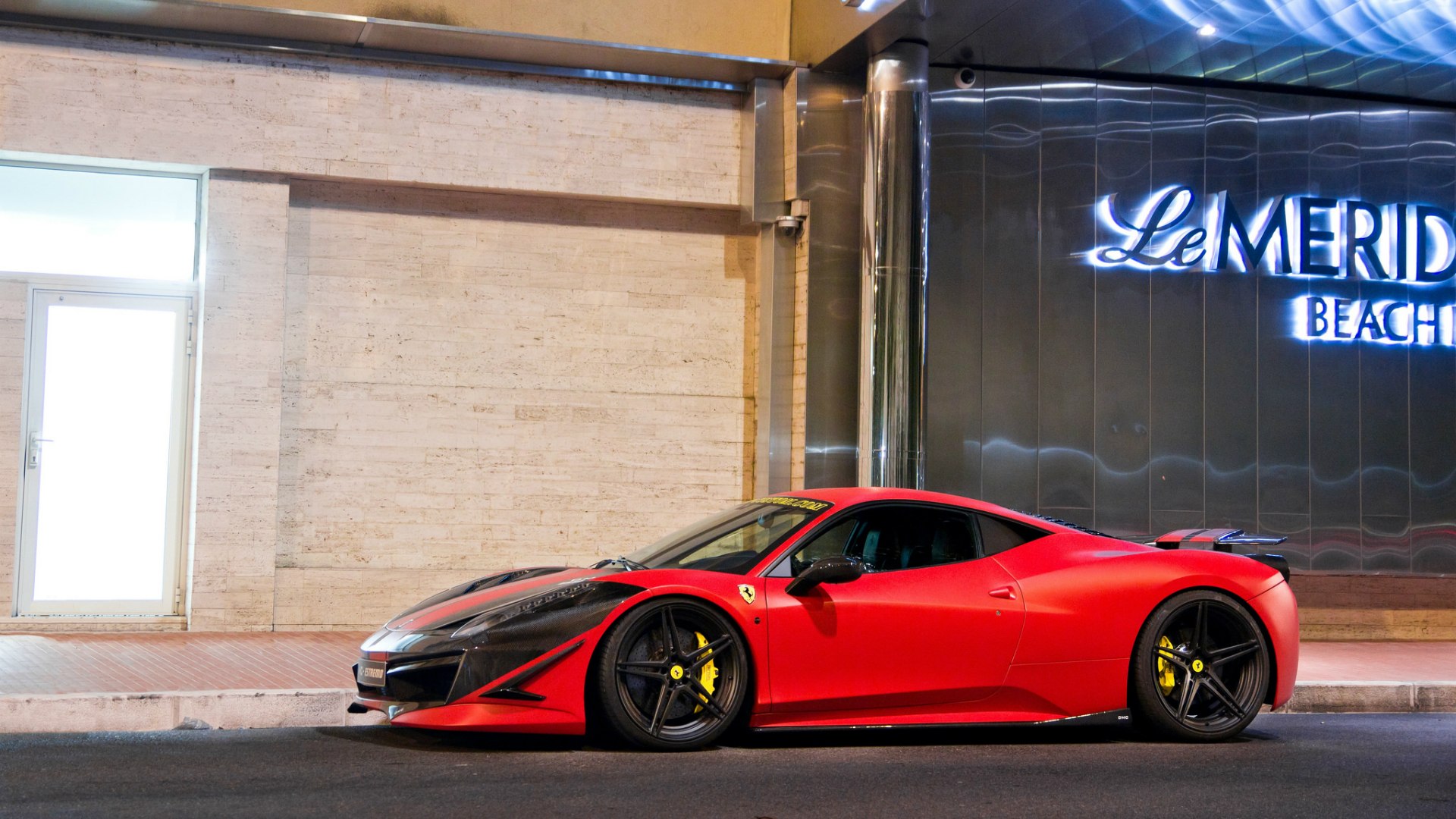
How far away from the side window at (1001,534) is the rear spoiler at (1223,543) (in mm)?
905

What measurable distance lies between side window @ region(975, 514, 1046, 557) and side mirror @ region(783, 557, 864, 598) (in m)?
0.93

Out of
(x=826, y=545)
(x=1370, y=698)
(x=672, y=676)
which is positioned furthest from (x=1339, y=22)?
(x=672, y=676)

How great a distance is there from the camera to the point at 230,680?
786 centimetres

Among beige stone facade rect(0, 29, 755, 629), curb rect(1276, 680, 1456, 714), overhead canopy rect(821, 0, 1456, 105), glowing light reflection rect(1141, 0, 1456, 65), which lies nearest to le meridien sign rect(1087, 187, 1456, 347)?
overhead canopy rect(821, 0, 1456, 105)

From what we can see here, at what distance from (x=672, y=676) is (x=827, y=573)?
34.9 inches

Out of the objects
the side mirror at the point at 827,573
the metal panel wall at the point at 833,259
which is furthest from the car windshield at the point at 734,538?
the metal panel wall at the point at 833,259

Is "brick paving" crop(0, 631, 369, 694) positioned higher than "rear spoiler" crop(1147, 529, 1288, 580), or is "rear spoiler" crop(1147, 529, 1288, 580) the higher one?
"rear spoiler" crop(1147, 529, 1288, 580)

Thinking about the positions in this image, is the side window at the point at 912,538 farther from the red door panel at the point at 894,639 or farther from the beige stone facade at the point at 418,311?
the beige stone facade at the point at 418,311

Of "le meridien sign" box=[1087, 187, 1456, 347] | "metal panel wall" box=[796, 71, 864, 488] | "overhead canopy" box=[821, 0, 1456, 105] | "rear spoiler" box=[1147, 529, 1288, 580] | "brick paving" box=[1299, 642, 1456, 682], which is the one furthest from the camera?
"le meridien sign" box=[1087, 187, 1456, 347]

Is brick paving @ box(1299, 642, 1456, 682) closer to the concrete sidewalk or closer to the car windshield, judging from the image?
the concrete sidewalk

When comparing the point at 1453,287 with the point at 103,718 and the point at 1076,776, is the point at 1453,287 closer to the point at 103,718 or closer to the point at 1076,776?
the point at 1076,776

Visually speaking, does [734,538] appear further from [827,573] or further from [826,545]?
[827,573]

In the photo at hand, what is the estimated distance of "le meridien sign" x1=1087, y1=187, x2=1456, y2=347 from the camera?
12820mm

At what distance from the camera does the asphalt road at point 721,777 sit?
5109mm
